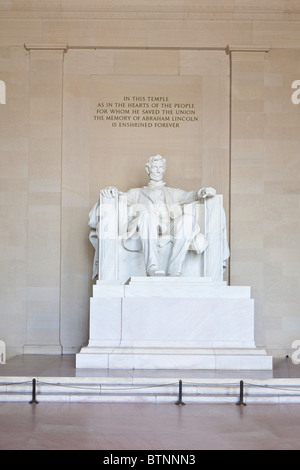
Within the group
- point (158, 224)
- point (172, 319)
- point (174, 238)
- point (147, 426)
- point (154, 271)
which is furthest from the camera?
point (158, 224)

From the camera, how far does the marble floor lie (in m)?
4.17

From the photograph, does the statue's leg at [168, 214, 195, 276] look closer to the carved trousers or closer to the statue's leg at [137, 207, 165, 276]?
the carved trousers

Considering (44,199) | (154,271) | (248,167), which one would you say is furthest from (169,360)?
(248,167)

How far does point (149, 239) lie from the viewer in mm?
7562

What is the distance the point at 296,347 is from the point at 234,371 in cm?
287

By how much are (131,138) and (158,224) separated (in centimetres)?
221

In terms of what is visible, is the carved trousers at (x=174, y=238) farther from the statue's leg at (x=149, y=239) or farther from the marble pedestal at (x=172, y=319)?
the marble pedestal at (x=172, y=319)

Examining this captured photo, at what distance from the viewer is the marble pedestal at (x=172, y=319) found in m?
6.97

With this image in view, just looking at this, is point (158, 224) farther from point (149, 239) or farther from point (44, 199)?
point (44, 199)

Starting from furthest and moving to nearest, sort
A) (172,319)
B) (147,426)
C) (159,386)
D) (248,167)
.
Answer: (248,167) < (172,319) < (159,386) < (147,426)

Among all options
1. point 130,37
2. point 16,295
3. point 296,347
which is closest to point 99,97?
point 130,37

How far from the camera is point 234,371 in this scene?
6.58m

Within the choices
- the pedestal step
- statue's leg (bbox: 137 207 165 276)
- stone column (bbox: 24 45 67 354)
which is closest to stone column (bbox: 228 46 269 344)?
statue's leg (bbox: 137 207 165 276)

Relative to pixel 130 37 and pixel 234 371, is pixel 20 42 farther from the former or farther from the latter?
pixel 234 371
